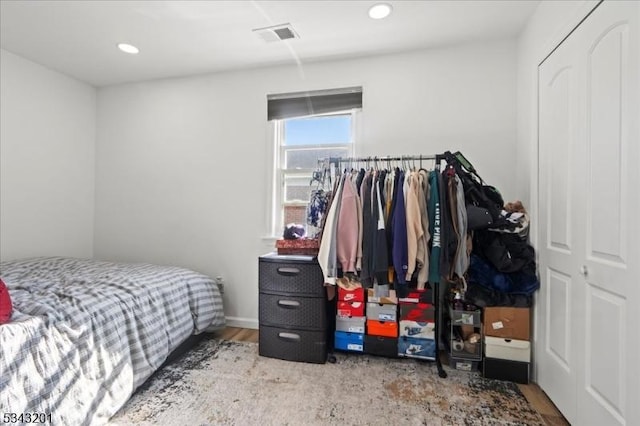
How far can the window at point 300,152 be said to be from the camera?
8.84 ft

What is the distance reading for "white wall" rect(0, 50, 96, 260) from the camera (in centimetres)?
256

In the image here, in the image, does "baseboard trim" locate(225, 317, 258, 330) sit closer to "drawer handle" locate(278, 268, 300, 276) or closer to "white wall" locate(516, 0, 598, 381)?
"drawer handle" locate(278, 268, 300, 276)

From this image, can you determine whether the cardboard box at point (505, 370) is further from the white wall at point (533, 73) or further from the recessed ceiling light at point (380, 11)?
the recessed ceiling light at point (380, 11)

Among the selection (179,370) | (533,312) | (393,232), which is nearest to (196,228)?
(179,370)

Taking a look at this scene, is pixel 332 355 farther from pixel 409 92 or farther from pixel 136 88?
pixel 136 88

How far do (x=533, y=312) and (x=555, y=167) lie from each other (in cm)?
94

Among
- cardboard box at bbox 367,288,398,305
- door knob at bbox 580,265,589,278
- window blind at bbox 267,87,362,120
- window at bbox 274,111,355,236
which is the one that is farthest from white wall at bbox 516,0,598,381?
window at bbox 274,111,355,236

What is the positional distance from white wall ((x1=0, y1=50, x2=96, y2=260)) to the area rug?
199 cm

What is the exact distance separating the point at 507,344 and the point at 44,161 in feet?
13.9

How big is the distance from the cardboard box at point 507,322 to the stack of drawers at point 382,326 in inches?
23.9

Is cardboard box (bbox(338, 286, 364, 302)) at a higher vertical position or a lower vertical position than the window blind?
lower

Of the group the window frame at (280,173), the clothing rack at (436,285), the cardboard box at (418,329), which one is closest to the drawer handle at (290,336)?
the clothing rack at (436,285)

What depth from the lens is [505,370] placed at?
189 centimetres

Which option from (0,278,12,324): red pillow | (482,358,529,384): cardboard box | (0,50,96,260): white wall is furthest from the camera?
(0,50,96,260): white wall
